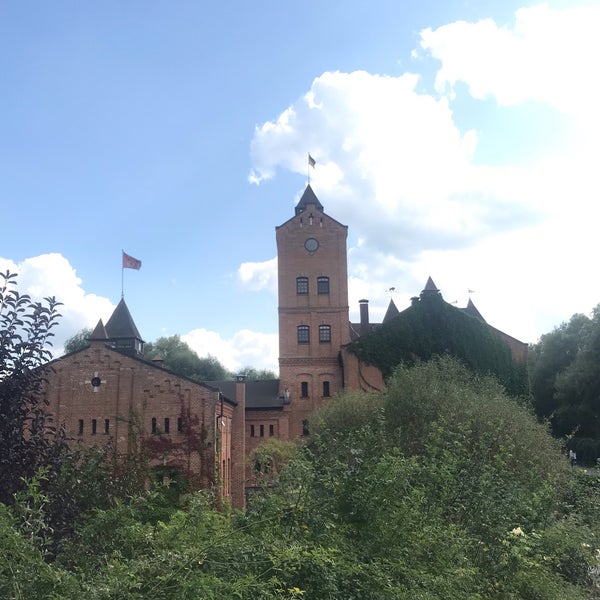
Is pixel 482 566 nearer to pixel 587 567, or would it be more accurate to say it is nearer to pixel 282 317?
pixel 587 567

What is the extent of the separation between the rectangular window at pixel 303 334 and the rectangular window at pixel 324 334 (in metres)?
0.82

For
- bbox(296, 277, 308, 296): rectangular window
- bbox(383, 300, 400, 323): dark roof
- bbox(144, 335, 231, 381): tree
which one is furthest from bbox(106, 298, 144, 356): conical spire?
bbox(144, 335, 231, 381): tree

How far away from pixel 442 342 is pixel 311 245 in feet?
36.2

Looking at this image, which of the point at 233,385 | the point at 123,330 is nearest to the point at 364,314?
the point at 233,385

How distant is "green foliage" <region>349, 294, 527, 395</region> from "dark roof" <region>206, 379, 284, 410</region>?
22.9ft

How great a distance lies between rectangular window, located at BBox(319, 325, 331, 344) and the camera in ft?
126

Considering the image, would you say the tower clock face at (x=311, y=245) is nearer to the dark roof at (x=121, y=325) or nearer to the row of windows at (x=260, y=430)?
the row of windows at (x=260, y=430)

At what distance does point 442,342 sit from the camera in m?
34.5

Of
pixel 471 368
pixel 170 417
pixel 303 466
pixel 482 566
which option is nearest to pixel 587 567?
pixel 482 566

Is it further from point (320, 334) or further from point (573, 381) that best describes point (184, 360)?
point (573, 381)

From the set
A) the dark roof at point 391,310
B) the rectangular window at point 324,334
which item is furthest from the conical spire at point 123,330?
the dark roof at point 391,310

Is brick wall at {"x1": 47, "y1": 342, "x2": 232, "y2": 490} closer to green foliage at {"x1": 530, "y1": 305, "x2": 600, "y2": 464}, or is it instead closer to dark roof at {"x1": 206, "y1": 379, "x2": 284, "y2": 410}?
dark roof at {"x1": 206, "y1": 379, "x2": 284, "y2": 410}

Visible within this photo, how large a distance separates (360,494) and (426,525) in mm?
953

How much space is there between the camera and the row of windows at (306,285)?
129 ft
